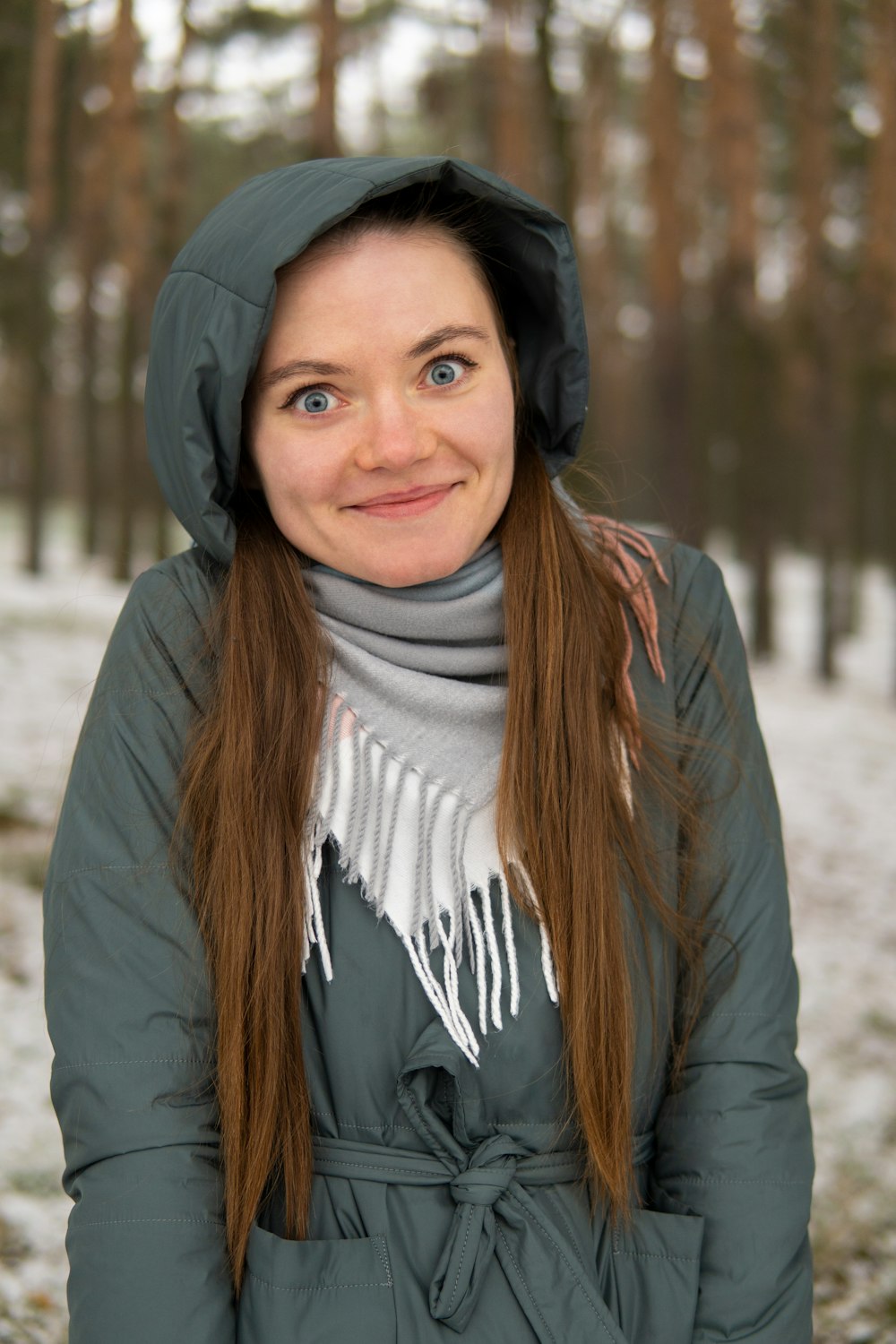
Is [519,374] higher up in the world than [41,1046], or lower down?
higher up

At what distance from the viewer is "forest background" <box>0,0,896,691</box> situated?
9.81m

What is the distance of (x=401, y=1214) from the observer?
5.17ft

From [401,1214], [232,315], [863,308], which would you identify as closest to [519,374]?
[232,315]

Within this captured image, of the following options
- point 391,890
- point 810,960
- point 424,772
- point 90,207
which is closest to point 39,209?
point 90,207

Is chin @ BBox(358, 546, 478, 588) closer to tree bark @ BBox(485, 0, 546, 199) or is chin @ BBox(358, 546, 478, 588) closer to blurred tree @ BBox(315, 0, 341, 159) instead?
blurred tree @ BBox(315, 0, 341, 159)

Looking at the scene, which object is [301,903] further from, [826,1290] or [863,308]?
[863,308]

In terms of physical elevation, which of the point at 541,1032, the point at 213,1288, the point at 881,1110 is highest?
the point at 541,1032

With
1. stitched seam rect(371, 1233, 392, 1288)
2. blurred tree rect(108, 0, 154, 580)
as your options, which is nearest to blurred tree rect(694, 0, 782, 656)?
blurred tree rect(108, 0, 154, 580)

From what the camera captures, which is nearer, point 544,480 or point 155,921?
point 155,921

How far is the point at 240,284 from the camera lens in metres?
1.56

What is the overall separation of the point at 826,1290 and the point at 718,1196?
1858mm

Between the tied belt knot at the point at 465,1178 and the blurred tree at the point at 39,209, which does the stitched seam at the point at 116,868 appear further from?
the blurred tree at the point at 39,209

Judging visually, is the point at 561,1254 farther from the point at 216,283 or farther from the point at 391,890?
the point at 216,283

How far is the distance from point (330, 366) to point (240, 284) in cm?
15
